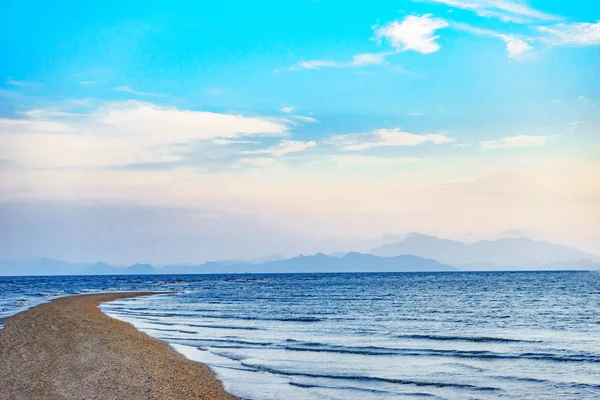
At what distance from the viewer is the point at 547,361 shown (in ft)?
76.6

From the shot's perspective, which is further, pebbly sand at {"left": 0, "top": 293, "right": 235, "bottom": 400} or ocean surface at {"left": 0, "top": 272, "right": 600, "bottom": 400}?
ocean surface at {"left": 0, "top": 272, "right": 600, "bottom": 400}

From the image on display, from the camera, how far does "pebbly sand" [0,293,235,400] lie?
666 inches

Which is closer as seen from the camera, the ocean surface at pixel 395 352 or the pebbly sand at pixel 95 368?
the pebbly sand at pixel 95 368

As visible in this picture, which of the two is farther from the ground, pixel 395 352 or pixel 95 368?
pixel 95 368

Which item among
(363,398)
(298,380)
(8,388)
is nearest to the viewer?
(8,388)

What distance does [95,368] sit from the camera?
20.7 m

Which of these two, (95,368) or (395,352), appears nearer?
(95,368)

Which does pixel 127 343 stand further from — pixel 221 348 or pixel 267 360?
pixel 267 360

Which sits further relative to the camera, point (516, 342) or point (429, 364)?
point (516, 342)

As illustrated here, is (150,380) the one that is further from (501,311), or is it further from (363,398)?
(501,311)

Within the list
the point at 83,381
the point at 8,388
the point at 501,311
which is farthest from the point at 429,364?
the point at 501,311

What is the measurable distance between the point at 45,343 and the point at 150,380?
1039 cm

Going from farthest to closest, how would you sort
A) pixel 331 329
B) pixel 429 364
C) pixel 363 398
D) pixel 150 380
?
pixel 331 329 < pixel 429 364 < pixel 150 380 < pixel 363 398

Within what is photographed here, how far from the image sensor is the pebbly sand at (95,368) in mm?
16906
